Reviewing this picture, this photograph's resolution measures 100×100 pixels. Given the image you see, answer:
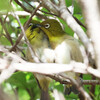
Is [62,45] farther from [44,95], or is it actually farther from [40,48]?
[44,95]

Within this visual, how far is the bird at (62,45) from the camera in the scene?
1.55 m

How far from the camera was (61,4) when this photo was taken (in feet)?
4.06

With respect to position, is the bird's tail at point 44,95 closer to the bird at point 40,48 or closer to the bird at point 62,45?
the bird at point 40,48

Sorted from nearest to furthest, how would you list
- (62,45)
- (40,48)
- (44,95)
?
(62,45) < (40,48) < (44,95)

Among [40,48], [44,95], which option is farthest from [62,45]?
[44,95]

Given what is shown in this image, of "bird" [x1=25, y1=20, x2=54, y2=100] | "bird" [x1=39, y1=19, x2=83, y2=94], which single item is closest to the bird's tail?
"bird" [x1=25, y1=20, x2=54, y2=100]

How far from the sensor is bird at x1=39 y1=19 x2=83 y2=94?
1.55 m

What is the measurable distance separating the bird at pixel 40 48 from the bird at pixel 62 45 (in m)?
0.04

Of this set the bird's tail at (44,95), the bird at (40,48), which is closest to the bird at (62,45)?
the bird at (40,48)

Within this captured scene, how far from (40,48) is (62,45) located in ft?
0.69

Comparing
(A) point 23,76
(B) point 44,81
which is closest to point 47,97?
(B) point 44,81

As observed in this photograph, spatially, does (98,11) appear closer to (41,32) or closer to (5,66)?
(5,66)

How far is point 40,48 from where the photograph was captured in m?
1.73

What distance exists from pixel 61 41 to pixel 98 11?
3.40 feet
